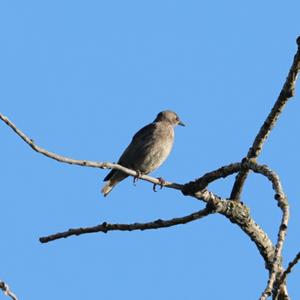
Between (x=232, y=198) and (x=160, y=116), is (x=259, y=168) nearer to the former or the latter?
(x=232, y=198)

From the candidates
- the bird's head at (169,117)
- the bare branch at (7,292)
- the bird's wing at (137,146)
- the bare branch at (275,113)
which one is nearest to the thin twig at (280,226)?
the bare branch at (275,113)

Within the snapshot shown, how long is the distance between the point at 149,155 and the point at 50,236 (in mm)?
5571

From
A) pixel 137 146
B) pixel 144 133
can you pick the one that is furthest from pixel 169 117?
pixel 137 146

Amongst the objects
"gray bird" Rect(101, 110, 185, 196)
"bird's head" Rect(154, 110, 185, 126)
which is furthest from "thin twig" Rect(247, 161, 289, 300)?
"bird's head" Rect(154, 110, 185, 126)

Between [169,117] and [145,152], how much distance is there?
173 centimetres

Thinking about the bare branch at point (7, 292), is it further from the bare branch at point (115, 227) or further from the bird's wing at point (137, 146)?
the bird's wing at point (137, 146)

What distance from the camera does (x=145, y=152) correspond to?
1045 cm

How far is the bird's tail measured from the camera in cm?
1070

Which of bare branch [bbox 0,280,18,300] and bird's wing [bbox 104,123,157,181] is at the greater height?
bird's wing [bbox 104,123,157,181]

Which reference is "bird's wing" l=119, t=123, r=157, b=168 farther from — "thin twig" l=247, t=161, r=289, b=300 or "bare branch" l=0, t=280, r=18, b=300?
"bare branch" l=0, t=280, r=18, b=300

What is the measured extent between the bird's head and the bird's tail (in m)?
1.71

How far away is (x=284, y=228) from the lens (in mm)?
3496

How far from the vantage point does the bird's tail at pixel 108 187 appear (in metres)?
10.7

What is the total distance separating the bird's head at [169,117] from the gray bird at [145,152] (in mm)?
638
